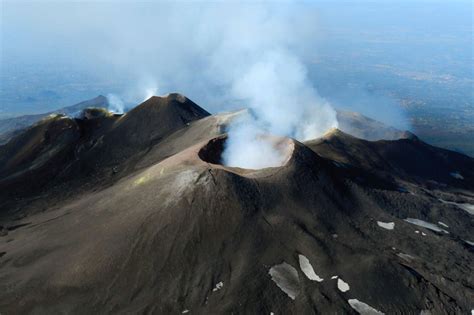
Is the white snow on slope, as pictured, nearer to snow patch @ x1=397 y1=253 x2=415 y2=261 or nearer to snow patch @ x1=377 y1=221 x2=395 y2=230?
snow patch @ x1=377 y1=221 x2=395 y2=230

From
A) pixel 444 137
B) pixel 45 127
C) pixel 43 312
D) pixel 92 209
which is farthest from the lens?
pixel 444 137

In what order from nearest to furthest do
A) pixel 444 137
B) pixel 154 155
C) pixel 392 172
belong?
1. pixel 392 172
2. pixel 154 155
3. pixel 444 137

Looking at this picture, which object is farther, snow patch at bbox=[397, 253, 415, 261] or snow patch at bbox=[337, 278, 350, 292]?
snow patch at bbox=[397, 253, 415, 261]

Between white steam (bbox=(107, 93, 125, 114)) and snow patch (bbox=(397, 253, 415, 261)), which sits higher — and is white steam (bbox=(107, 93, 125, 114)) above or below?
above

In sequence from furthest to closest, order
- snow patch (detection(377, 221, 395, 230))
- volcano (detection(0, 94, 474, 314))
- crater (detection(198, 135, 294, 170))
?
crater (detection(198, 135, 294, 170))
snow patch (detection(377, 221, 395, 230))
volcano (detection(0, 94, 474, 314))

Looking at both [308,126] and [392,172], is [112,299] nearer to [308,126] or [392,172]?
[392,172]

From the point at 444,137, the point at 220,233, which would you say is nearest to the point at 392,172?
the point at 220,233

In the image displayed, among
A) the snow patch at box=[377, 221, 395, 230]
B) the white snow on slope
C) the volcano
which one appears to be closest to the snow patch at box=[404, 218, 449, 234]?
the volcano
